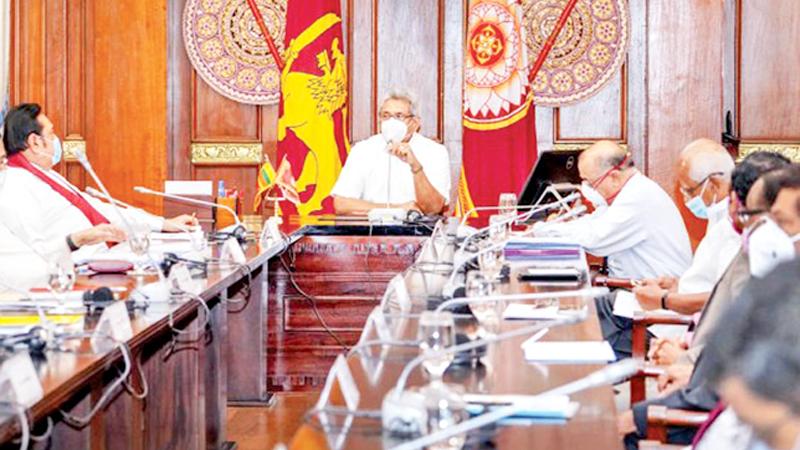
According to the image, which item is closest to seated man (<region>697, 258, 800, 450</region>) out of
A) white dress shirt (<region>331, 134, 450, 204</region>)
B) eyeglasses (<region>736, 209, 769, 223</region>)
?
eyeglasses (<region>736, 209, 769, 223</region>)

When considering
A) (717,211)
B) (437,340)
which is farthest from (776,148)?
(437,340)

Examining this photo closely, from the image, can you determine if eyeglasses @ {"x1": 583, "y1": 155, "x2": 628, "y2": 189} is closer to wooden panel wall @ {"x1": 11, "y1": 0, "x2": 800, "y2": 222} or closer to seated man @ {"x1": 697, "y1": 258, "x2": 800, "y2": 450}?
wooden panel wall @ {"x1": 11, "y1": 0, "x2": 800, "y2": 222}

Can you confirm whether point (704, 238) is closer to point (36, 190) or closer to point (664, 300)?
point (664, 300)

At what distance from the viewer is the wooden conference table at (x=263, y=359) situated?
6.20 feet

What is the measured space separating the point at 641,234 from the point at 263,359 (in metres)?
1.56

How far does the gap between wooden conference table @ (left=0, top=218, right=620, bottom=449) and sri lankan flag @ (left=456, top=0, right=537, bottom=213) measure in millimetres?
1473

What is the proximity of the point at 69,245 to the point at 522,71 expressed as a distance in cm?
324

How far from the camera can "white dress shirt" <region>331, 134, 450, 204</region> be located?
19.1 ft

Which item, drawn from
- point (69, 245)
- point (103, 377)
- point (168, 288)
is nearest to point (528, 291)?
point (168, 288)

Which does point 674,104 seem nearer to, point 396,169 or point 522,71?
point 522,71

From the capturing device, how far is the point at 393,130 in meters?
5.47

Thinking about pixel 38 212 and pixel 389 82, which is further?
pixel 389 82

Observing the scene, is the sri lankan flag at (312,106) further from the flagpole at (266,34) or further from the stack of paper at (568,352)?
the stack of paper at (568,352)

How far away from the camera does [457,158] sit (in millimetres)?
7348
